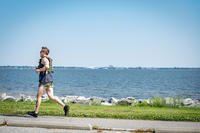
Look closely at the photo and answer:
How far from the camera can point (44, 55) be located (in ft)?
33.1

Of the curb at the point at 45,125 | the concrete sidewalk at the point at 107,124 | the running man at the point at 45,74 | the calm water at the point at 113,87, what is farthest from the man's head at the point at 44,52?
the calm water at the point at 113,87

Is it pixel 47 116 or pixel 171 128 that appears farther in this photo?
pixel 47 116

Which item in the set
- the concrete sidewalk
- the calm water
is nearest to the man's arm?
the concrete sidewalk

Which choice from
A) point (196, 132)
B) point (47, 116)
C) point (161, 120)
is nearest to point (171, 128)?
point (196, 132)

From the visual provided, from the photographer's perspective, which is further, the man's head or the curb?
the man's head

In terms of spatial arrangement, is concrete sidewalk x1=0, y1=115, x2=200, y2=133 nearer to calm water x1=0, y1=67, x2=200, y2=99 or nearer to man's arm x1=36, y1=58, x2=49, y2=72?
man's arm x1=36, y1=58, x2=49, y2=72

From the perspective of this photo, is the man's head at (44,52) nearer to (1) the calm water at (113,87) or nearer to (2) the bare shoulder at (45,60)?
(2) the bare shoulder at (45,60)

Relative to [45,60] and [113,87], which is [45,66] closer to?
[45,60]

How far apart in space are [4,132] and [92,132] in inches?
73.6

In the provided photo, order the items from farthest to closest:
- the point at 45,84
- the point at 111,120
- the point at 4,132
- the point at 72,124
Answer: the point at 45,84 < the point at 111,120 < the point at 72,124 < the point at 4,132

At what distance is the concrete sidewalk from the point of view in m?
8.08

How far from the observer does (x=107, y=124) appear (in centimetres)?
866

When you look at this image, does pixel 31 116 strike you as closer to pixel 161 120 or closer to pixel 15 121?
pixel 15 121

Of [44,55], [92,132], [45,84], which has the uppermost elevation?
[44,55]
